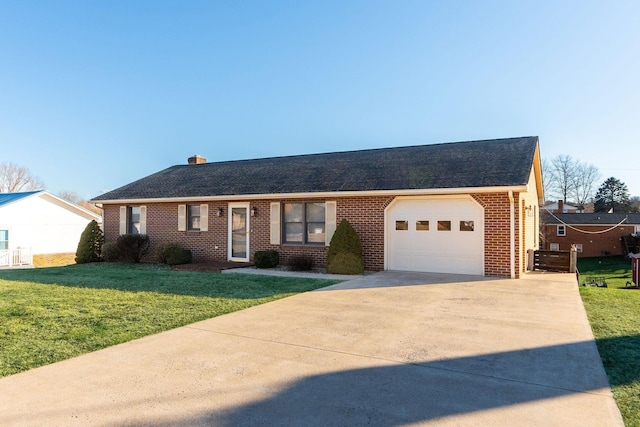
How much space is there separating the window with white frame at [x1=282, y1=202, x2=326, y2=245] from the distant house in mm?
33353

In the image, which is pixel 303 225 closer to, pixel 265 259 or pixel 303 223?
pixel 303 223

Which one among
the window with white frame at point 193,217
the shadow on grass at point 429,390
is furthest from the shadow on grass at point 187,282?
the shadow on grass at point 429,390

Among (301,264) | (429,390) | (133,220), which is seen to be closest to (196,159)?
(133,220)

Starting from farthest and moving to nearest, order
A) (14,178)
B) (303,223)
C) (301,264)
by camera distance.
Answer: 1. (14,178)
2. (303,223)
3. (301,264)

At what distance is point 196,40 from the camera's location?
16812mm

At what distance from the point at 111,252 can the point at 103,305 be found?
9.95 m

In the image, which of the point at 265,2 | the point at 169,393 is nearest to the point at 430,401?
the point at 169,393

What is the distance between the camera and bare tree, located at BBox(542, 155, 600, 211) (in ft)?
180

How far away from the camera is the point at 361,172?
1373 centimetres

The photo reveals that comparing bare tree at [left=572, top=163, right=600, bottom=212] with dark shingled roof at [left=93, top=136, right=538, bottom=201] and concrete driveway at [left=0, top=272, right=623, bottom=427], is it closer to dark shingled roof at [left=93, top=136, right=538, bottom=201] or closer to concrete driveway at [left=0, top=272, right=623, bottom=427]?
dark shingled roof at [left=93, top=136, right=538, bottom=201]

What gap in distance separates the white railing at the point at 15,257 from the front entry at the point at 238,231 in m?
17.4

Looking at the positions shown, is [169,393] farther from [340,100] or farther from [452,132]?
[452,132]

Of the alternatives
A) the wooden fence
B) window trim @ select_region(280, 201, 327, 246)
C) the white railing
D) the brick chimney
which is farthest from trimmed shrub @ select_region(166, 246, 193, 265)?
the white railing

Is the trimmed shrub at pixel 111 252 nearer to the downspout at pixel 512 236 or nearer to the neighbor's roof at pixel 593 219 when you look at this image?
the downspout at pixel 512 236
